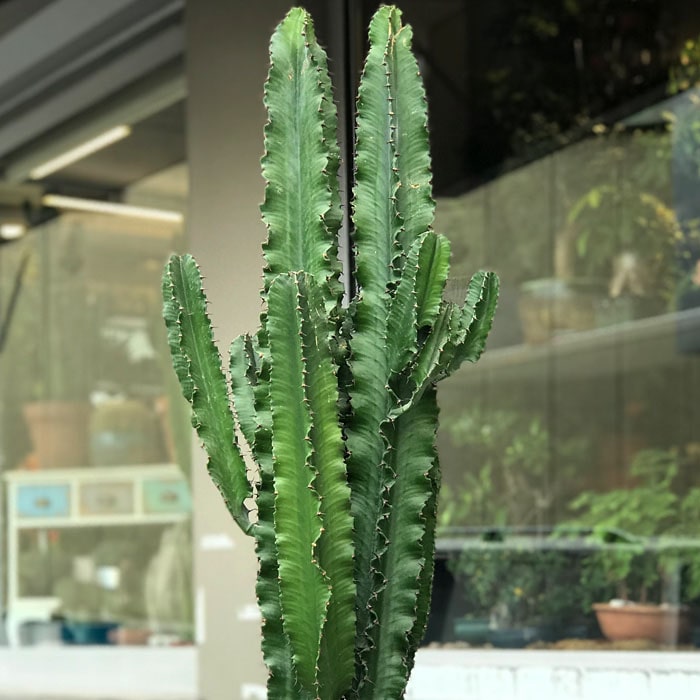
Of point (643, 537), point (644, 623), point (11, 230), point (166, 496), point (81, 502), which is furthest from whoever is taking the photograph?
point (11, 230)

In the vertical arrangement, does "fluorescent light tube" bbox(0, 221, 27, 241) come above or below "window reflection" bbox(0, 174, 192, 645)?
above

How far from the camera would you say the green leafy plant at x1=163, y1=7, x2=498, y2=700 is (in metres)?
2.09

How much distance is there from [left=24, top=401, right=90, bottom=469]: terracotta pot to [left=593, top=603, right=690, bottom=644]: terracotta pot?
2.53m

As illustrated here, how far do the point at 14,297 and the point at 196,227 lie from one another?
8.66 ft

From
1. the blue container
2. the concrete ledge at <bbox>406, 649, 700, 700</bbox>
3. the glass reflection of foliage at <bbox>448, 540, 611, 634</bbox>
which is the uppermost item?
the glass reflection of foliage at <bbox>448, 540, 611, 634</bbox>

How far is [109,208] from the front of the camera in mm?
5582

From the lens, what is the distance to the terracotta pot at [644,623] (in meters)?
4.11

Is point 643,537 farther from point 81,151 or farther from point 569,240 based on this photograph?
point 81,151

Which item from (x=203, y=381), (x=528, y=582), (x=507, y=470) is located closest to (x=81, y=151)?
(x=507, y=470)

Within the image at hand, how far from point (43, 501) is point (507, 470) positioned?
6.98 ft

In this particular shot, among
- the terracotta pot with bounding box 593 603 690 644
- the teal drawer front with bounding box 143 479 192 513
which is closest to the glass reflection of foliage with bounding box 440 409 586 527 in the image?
the terracotta pot with bounding box 593 603 690 644

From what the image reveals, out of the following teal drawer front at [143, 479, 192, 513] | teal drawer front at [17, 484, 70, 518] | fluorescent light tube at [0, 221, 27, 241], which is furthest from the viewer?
fluorescent light tube at [0, 221, 27, 241]

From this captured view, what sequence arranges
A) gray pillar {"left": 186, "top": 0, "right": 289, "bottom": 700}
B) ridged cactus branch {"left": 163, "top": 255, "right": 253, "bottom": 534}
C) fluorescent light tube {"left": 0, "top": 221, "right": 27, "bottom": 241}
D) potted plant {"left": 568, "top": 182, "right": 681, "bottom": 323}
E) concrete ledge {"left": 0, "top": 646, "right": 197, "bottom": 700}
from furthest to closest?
1. fluorescent light tube {"left": 0, "top": 221, "right": 27, "bottom": 241}
2. potted plant {"left": 568, "top": 182, "right": 681, "bottom": 323}
3. concrete ledge {"left": 0, "top": 646, "right": 197, "bottom": 700}
4. gray pillar {"left": 186, "top": 0, "right": 289, "bottom": 700}
5. ridged cactus branch {"left": 163, "top": 255, "right": 253, "bottom": 534}

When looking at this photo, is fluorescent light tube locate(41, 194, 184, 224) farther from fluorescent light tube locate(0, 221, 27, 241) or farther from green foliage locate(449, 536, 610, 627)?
green foliage locate(449, 536, 610, 627)
